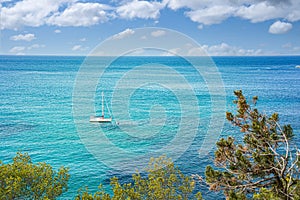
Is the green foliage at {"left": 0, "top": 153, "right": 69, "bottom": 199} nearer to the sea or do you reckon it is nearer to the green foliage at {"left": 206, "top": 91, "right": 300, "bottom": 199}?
the green foliage at {"left": 206, "top": 91, "right": 300, "bottom": 199}

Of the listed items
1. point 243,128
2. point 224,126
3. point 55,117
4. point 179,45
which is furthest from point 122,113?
point 243,128

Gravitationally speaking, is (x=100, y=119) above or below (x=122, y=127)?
above

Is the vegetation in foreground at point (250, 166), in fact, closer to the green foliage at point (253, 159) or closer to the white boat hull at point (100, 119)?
the green foliage at point (253, 159)

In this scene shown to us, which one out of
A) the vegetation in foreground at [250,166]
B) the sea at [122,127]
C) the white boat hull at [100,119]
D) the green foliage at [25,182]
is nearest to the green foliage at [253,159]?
the vegetation in foreground at [250,166]

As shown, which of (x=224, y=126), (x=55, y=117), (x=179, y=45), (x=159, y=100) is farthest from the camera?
(x=159, y=100)

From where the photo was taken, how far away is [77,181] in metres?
38.1

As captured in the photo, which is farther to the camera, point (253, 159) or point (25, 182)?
point (25, 182)

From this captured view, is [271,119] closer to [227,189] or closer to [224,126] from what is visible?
[227,189]

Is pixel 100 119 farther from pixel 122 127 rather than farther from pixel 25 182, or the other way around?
pixel 25 182

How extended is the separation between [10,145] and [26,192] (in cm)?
3269

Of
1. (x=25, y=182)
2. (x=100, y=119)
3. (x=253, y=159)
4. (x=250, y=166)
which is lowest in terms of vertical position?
(x=100, y=119)

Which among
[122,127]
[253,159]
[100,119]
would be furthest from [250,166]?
[100,119]

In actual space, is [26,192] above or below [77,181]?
above

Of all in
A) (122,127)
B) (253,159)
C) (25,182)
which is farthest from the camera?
(122,127)
